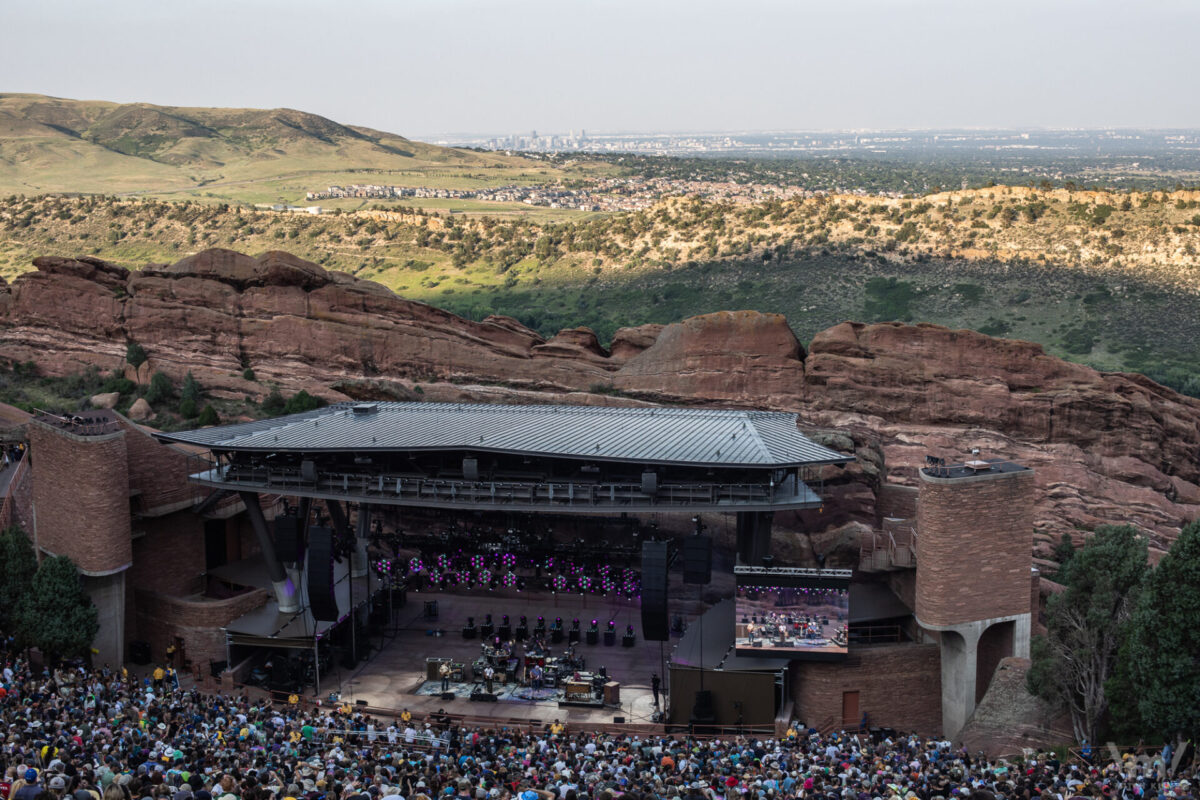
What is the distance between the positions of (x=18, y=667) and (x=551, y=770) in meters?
16.5

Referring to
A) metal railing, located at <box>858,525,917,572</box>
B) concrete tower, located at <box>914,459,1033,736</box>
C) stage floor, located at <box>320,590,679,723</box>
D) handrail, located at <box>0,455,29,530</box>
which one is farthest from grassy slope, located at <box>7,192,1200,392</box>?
handrail, located at <box>0,455,29,530</box>

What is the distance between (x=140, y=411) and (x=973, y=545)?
3615cm

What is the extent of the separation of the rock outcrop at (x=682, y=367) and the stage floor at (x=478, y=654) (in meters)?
9.24

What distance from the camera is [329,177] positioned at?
653ft

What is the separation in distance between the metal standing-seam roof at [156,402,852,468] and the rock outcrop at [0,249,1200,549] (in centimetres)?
678

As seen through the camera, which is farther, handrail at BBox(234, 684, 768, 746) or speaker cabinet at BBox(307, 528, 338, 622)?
speaker cabinet at BBox(307, 528, 338, 622)

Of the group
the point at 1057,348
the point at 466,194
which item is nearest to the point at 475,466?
the point at 1057,348

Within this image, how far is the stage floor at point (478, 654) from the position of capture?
3441cm

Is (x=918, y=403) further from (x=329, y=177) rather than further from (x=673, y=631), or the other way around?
(x=329, y=177)

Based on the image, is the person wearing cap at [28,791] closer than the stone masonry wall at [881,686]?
Yes

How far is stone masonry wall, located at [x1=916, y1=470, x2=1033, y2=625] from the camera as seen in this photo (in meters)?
33.3

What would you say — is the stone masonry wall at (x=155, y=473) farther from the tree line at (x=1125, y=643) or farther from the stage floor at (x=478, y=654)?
the tree line at (x=1125, y=643)

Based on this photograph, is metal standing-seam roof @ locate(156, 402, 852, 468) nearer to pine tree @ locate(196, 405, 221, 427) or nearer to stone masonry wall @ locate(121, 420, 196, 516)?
stone masonry wall @ locate(121, 420, 196, 516)

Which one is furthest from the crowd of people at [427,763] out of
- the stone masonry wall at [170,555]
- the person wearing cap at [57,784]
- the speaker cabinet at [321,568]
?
the stone masonry wall at [170,555]
